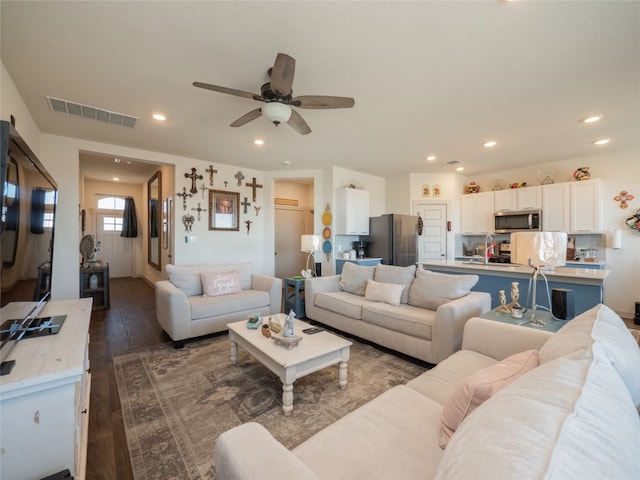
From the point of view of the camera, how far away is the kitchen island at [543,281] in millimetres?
2823

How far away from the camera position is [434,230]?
582 centimetres

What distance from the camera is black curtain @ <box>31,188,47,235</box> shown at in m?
1.54

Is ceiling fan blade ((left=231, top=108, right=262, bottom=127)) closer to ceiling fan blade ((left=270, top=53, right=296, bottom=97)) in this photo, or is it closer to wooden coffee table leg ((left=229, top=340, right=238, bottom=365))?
ceiling fan blade ((left=270, top=53, right=296, bottom=97))

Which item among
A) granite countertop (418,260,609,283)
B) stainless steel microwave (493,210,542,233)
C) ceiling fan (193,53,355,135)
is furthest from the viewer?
stainless steel microwave (493,210,542,233)

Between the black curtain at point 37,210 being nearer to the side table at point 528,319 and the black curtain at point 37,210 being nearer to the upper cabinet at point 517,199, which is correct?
the side table at point 528,319

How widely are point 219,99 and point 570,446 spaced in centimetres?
308

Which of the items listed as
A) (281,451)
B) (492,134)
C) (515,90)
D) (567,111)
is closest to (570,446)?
(281,451)

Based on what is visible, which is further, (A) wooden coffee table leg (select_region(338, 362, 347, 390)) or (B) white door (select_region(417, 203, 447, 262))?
(B) white door (select_region(417, 203, 447, 262))

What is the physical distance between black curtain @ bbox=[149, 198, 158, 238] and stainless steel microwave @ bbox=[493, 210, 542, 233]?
723cm

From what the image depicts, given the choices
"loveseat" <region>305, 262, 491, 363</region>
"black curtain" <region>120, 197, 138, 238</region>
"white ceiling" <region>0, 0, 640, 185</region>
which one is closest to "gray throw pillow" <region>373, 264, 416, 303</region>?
"loveseat" <region>305, 262, 491, 363</region>

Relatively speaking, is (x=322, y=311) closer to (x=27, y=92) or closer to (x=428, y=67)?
(x=428, y=67)

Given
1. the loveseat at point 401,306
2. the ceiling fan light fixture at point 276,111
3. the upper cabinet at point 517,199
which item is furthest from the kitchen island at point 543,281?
the ceiling fan light fixture at point 276,111

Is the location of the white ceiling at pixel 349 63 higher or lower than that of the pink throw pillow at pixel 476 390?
higher

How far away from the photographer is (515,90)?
248 cm
